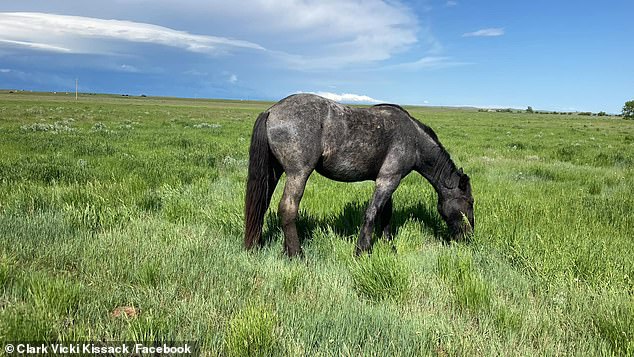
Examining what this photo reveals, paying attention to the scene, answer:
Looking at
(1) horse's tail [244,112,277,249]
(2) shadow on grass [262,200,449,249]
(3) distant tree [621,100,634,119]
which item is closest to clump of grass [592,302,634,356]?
(2) shadow on grass [262,200,449,249]

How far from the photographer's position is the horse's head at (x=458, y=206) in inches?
233

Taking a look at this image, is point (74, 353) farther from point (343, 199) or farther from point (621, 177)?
point (621, 177)

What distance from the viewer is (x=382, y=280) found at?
401cm

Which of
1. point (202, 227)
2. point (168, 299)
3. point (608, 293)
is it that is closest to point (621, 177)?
point (608, 293)

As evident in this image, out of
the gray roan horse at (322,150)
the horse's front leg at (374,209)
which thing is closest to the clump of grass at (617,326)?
the gray roan horse at (322,150)

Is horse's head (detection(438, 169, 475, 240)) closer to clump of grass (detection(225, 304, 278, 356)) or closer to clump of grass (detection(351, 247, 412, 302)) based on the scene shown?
clump of grass (detection(351, 247, 412, 302))

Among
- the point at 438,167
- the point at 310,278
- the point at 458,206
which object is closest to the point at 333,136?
the point at 310,278

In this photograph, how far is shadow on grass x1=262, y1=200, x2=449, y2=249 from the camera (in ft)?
20.3

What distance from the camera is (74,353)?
2477 mm

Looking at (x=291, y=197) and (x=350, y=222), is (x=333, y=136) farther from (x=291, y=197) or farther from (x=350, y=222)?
(x=350, y=222)

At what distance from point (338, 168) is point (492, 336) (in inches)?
106

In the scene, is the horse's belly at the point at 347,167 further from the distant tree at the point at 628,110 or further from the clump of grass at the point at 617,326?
the distant tree at the point at 628,110

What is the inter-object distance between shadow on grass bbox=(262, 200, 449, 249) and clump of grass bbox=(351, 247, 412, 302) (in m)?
1.47

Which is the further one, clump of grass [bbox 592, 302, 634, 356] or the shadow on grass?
the shadow on grass
